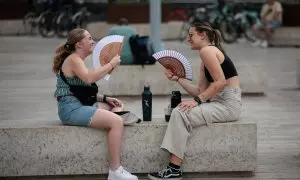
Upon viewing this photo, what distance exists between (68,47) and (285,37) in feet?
48.4

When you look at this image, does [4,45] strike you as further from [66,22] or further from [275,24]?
[275,24]

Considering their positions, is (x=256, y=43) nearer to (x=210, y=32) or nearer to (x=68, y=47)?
(x=210, y=32)

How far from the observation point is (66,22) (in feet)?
75.0

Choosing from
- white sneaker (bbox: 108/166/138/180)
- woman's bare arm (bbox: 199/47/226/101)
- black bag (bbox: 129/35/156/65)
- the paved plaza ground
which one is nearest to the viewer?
white sneaker (bbox: 108/166/138/180)

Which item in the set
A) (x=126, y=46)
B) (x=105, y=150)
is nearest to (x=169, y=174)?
(x=105, y=150)

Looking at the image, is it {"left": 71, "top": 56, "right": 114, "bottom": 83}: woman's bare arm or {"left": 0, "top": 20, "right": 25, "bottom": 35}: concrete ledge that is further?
{"left": 0, "top": 20, "right": 25, "bottom": 35}: concrete ledge

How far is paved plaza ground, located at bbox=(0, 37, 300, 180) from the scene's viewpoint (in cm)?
647

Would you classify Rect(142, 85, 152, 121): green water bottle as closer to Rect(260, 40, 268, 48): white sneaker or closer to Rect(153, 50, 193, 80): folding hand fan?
Rect(153, 50, 193, 80): folding hand fan

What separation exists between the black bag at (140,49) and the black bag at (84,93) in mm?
4161

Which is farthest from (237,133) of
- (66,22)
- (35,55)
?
(66,22)

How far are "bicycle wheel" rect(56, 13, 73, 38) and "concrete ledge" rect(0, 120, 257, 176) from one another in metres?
17.1

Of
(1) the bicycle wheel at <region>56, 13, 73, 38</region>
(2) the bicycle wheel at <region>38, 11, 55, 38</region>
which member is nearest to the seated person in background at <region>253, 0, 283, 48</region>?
(1) the bicycle wheel at <region>56, 13, 73, 38</region>

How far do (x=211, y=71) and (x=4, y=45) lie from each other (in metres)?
14.7

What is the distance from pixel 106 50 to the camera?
6.01m
